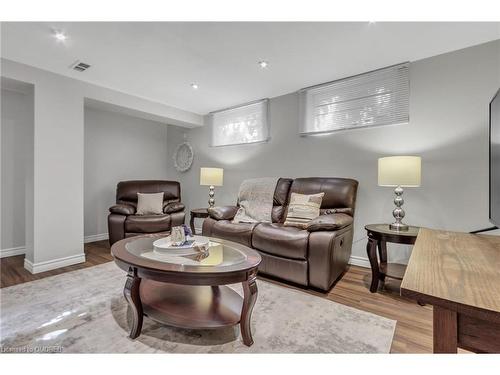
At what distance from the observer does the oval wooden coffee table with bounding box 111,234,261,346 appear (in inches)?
51.8

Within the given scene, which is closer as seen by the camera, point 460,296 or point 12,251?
point 460,296

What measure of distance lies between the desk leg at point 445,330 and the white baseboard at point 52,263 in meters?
3.42

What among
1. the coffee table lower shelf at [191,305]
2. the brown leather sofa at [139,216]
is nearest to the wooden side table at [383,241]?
the coffee table lower shelf at [191,305]

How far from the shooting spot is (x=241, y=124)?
3910 millimetres

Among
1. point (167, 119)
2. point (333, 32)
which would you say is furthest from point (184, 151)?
point (333, 32)

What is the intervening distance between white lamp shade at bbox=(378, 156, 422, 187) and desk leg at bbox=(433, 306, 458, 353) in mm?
1808

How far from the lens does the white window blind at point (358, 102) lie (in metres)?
2.49

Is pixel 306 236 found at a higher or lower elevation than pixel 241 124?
lower

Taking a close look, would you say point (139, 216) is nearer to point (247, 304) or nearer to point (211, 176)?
point (211, 176)

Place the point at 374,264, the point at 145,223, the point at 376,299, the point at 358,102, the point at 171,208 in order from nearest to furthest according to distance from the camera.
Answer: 1. the point at 376,299
2. the point at 374,264
3. the point at 358,102
4. the point at 145,223
5. the point at 171,208

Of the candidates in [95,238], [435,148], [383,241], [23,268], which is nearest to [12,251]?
[23,268]

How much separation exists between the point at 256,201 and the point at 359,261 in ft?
4.76
